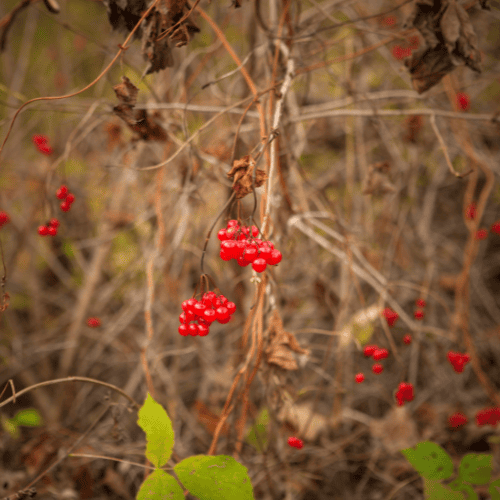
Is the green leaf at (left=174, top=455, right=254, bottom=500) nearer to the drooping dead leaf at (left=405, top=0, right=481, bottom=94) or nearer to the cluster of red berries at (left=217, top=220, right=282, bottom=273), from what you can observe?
the cluster of red berries at (left=217, top=220, right=282, bottom=273)

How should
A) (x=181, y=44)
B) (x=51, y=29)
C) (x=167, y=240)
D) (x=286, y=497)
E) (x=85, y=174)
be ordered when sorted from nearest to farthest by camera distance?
(x=181, y=44) → (x=286, y=497) → (x=167, y=240) → (x=85, y=174) → (x=51, y=29)

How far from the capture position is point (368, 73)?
2891 millimetres

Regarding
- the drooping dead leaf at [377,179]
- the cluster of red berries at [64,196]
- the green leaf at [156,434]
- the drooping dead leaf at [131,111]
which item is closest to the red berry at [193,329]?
the green leaf at [156,434]

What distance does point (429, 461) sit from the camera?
1.35 meters

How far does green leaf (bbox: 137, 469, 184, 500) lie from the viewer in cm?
102

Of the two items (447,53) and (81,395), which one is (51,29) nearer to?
(81,395)

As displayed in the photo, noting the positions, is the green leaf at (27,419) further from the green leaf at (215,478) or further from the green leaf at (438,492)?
the green leaf at (438,492)

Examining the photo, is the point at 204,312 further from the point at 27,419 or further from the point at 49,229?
the point at 27,419

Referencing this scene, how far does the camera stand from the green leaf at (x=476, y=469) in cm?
135

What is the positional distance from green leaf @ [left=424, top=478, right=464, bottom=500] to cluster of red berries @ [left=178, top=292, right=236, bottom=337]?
1128 mm

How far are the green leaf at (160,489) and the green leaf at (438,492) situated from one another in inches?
39.1

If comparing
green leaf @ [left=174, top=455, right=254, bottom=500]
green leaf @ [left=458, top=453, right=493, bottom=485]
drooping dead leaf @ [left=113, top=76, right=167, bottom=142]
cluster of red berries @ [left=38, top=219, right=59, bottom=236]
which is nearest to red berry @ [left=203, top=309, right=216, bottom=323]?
green leaf @ [left=174, top=455, right=254, bottom=500]

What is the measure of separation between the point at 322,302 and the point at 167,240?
1007 millimetres

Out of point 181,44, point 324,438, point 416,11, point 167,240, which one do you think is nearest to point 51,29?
point 167,240
